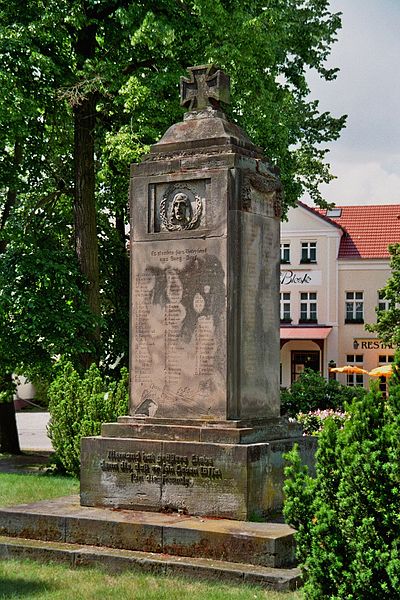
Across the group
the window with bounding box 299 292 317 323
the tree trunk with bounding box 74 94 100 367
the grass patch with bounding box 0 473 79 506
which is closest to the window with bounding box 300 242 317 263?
the window with bounding box 299 292 317 323

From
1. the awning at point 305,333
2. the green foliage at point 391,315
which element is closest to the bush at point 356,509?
the green foliage at point 391,315

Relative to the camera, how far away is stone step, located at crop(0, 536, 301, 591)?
320 inches

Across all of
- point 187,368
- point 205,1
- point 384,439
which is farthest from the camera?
point 205,1

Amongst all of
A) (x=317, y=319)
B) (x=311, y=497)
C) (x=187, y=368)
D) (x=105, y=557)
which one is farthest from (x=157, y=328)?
(x=317, y=319)

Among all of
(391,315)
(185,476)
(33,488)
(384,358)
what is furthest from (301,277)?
(185,476)

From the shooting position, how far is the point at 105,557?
28.9ft

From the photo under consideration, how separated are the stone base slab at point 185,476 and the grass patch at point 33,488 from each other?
9.98ft

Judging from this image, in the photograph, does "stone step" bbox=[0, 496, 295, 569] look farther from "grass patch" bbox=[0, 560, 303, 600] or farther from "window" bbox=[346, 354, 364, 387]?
"window" bbox=[346, 354, 364, 387]

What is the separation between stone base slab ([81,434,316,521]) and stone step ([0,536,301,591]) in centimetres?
84

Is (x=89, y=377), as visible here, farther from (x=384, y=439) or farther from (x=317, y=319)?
(x=317, y=319)

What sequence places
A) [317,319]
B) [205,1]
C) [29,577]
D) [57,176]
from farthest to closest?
[317,319] < [57,176] < [205,1] < [29,577]

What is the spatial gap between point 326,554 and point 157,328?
4673 millimetres

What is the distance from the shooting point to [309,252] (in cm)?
5597

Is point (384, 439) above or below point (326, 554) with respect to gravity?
above
